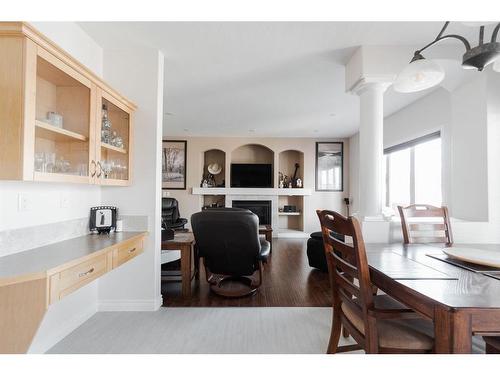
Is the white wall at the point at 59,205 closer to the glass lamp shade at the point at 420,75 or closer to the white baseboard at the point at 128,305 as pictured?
the white baseboard at the point at 128,305

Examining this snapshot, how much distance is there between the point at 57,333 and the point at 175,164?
16.3ft

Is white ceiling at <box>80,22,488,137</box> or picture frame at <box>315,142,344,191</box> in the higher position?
white ceiling at <box>80,22,488,137</box>

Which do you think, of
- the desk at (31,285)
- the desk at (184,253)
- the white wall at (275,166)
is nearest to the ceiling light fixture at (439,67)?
the desk at (31,285)

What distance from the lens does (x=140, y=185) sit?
2.41 metres

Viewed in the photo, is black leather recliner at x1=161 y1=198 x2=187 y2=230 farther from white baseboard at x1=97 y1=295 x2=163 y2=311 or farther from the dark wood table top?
the dark wood table top

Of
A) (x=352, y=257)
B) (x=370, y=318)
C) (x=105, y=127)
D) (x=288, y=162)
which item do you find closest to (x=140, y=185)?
(x=105, y=127)

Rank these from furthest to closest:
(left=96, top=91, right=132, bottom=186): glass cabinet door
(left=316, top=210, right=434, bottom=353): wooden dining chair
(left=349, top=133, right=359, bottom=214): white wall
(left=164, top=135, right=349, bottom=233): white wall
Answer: (left=164, top=135, right=349, bottom=233): white wall, (left=349, top=133, right=359, bottom=214): white wall, (left=96, top=91, right=132, bottom=186): glass cabinet door, (left=316, top=210, right=434, bottom=353): wooden dining chair

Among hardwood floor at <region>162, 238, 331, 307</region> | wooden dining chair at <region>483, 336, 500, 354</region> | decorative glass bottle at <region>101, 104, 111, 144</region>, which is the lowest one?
hardwood floor at <region>162, 238, 331, 307</region>

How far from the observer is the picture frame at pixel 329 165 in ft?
21.6

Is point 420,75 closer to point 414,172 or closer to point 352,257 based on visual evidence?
point 352,257

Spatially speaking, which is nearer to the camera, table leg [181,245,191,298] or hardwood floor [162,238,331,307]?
hardwood floor [162,238,331,307]

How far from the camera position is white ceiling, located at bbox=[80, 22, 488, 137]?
84.9 inches

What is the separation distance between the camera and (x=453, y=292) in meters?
1.01

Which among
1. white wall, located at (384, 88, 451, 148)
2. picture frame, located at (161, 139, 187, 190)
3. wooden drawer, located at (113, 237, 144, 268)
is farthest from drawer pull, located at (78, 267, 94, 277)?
picture frame, located at (161, 139, 187, 190)
